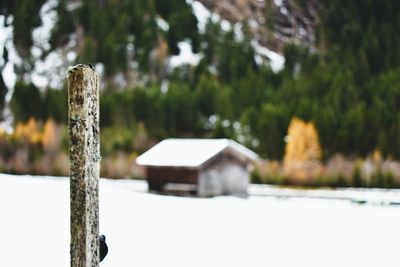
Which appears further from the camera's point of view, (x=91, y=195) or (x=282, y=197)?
(x=282, y=197)

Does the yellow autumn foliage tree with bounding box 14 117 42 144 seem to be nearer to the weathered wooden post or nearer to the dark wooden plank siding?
the dark wooden plank siding

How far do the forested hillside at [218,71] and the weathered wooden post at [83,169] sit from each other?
3464 centimetres

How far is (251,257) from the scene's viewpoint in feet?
28.6

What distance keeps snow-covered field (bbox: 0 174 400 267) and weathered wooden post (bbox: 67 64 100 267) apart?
11.0 feet

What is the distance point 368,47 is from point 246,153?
60.8 metres

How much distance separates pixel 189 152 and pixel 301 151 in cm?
1415

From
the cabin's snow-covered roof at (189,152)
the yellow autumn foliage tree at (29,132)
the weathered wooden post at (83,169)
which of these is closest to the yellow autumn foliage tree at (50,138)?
the yellow autumn foliage tree at (29,132)

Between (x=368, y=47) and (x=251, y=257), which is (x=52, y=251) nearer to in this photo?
(x=251, y=257)

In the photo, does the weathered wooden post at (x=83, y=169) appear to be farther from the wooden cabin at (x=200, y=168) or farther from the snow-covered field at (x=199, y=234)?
the wooden cabin at (x=200, y=168)

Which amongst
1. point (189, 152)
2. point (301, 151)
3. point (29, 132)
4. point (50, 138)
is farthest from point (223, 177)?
point (29, 132)

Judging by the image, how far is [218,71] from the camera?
248 feet

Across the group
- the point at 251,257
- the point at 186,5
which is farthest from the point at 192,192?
the point at 186,5

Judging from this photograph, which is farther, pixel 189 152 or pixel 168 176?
pixel 189 152

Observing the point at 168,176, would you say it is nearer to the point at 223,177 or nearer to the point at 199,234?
the point at 223,177
